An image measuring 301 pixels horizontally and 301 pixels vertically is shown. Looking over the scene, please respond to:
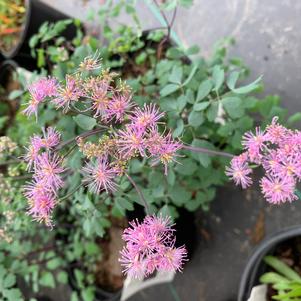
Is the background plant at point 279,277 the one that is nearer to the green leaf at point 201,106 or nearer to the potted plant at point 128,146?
the potted plant at point 128,146

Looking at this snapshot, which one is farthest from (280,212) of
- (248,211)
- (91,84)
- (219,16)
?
(91,84)

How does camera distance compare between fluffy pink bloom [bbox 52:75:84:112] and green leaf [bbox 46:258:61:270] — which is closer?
fluffy pink bloom [bbox 52:75:84:112]

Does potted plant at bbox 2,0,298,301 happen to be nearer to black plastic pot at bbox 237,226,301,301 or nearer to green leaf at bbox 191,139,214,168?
green leaf at bbox 191,139,214,168

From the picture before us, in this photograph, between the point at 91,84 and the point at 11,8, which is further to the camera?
the point at 11,8

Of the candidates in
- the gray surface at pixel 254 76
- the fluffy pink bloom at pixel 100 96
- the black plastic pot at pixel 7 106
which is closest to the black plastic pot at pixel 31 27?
the black plastic pot at pixel 7 106

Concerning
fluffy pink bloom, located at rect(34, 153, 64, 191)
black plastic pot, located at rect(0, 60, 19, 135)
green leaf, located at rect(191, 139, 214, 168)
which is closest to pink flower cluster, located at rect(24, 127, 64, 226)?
fluffy pink bloom, located at rect(34, 153, 64, 191)

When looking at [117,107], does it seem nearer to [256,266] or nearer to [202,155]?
[202,155]

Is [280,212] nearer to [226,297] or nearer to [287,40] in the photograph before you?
[226,297]
